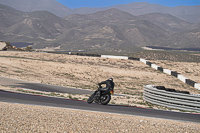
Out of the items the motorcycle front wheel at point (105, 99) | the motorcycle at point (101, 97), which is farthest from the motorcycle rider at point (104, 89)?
the motorcycle front wheel at point (105, 99)

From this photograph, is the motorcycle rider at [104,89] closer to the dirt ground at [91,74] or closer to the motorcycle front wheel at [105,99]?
the motorcycle front wheel at [105,99]

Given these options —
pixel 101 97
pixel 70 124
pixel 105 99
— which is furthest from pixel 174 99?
pixel 70 124

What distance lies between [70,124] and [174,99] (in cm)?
917

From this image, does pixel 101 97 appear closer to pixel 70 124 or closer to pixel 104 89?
pixel 104 89

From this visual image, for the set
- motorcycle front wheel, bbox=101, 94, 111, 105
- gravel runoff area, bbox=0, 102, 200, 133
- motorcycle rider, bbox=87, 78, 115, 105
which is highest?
motorcycle rider, bbox=87, 78, 115, 105

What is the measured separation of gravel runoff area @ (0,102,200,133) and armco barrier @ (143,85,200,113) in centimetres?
456

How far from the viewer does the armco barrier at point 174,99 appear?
1642 cm

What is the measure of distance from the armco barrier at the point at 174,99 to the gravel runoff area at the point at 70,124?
4558 mm

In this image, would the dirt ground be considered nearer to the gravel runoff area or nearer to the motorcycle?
the motorcycle

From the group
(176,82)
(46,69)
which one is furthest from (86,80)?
(176,82)

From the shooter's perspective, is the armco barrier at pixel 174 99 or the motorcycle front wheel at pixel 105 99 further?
the armco barrier at pixel 174 99

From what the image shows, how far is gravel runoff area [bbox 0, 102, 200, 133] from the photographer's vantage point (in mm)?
9500

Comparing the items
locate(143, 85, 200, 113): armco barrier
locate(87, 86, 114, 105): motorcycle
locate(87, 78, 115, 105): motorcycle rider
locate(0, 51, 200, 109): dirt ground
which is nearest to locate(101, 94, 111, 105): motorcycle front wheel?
locate(87, 86, 114, 105): motorcycle

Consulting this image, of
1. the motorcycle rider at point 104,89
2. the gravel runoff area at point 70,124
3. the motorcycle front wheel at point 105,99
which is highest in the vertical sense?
the motorcycle rider at point 104,89
